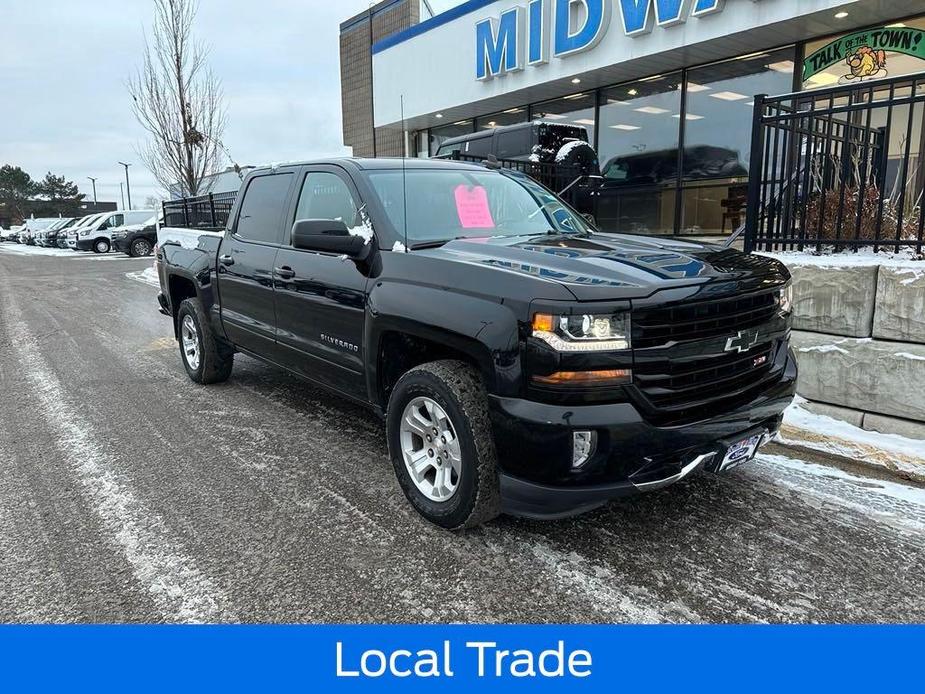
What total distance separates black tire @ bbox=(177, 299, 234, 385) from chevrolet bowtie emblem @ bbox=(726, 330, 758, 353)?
4.19 meters

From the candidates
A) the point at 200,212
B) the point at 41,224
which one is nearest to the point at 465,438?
the point at 200,212

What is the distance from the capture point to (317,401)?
532cm

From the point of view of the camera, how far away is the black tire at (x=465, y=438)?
2781 millimetres

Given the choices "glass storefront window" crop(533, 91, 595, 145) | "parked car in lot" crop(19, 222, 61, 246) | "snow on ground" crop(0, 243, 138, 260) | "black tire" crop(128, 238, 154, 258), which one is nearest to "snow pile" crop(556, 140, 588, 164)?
"glass storefront window" crop(533, 91, 595, 145)

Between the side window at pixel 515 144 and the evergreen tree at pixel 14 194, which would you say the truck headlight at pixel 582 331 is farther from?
the evergreen tree at pixel 14 194

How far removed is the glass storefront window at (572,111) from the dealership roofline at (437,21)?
2475 millimetres

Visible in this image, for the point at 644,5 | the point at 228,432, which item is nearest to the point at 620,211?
the point at 644,5

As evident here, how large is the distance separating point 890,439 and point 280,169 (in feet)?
14.7

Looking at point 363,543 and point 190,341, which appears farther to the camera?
point 190,341

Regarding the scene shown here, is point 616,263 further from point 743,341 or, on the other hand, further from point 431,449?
point 431,449

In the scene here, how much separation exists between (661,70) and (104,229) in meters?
25.8

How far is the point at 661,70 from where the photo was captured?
39.5ft

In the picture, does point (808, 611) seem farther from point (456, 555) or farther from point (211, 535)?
point (211, 535)

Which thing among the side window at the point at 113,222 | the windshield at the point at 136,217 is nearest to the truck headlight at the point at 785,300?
the windshield at the point at 136,217
